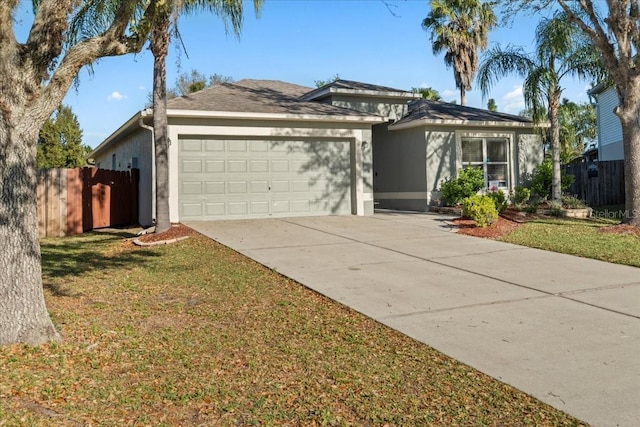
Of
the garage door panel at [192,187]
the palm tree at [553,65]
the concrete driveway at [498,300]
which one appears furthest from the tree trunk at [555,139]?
the garage door panel at [192,187]

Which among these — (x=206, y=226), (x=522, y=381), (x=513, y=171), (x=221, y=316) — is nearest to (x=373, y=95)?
(x=513, y=171)

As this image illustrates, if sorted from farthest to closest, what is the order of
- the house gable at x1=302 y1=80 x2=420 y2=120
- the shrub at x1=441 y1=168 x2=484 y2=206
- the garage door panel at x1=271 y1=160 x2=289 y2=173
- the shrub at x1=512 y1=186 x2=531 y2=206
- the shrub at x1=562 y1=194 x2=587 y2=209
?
the house gable at x1=302 y1=80 x2=420 y2=120, the shrub at x1=512 y1=186 x2=531 y2=206, the shrub at x1=441 y1=168 x2=484 y2=206, the shrub at x1=562 y1=194 x2=587 y2=209, the garage door panel at x1=271 y1=160 x2=289 y2=173

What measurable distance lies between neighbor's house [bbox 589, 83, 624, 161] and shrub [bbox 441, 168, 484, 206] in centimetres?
1418

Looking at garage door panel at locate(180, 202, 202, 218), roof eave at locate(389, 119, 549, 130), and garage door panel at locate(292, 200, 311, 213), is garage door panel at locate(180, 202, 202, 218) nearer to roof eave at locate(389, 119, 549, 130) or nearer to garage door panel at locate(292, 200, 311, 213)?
garage door panel at locate(292, 200, 311, 213)

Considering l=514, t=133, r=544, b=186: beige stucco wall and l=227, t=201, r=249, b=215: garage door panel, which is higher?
l=514, t=133, r=544, b=186: beige stucco wall

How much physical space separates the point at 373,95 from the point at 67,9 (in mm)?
14981

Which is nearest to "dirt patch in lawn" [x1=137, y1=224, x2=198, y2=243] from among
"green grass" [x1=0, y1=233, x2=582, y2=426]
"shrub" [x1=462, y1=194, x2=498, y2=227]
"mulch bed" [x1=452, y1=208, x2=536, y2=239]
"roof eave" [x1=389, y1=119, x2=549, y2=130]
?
"green grass" [x1=0, y1=233, x2=582, y2=426]

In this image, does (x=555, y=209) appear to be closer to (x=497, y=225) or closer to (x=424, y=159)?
(x=497, y=225)

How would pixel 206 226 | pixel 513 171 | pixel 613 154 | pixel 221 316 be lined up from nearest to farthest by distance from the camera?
1. pixel 221 316
2. pixel 206 226
3. pixel 513 171
4. pixel 613 154

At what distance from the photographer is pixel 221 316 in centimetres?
596

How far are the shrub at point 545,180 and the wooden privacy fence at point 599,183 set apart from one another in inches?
117

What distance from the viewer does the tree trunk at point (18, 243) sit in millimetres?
4629

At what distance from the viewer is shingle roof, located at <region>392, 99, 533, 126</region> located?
17814 millimetres

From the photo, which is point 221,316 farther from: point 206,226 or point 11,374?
point 206,226
